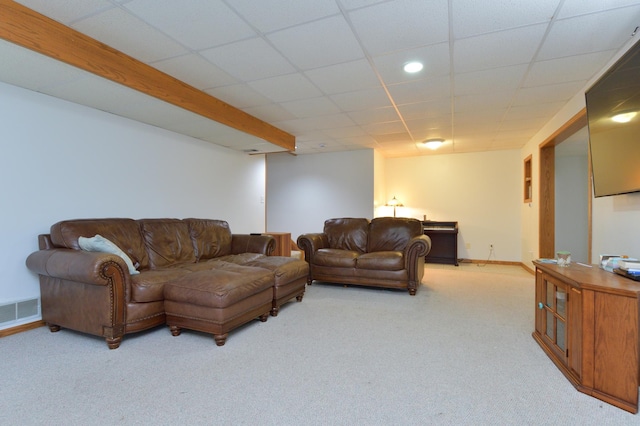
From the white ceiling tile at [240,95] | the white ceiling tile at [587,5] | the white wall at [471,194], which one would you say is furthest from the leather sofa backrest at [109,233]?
the white wall at [471,194]

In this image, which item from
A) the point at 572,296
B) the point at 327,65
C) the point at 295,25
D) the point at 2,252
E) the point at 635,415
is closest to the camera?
the point at 635,415

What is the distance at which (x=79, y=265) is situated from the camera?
229 cm

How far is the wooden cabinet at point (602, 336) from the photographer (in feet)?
5.25

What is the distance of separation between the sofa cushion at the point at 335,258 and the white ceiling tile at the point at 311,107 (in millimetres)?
1914

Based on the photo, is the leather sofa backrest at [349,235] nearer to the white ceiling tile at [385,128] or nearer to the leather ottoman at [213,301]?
the white ceiling tile at [385,128]

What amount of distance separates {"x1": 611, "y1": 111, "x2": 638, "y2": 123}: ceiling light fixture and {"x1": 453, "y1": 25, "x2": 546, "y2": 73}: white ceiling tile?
0.80 metres

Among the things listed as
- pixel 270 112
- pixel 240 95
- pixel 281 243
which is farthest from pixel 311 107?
pixel 281 243

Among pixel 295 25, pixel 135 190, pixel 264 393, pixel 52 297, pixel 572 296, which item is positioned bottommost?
pixel 264 393

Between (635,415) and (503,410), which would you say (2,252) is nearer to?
(503,410)

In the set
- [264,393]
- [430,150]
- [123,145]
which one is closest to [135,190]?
[123,145]

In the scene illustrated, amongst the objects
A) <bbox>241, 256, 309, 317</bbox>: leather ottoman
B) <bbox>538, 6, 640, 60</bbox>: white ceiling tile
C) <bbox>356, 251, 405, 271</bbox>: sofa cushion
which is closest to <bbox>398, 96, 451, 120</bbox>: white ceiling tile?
<bbox>538, 6, 640, 60</bbox>: white ceiling tile

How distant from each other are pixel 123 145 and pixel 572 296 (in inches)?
170

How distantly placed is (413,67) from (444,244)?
4312mm

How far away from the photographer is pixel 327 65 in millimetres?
2803
